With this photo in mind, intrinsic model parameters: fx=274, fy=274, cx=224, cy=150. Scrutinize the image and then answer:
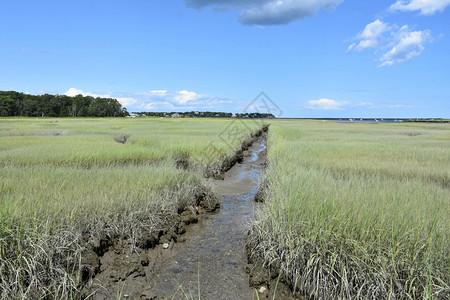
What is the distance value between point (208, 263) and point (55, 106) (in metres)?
97.7

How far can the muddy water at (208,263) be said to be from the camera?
4012mm

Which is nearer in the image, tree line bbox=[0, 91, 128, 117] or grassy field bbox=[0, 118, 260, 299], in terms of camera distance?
grassy field bbox=[0, 118, 260, 299]

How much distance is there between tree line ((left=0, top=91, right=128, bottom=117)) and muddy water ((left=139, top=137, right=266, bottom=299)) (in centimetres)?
8580

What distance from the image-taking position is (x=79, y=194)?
504cm

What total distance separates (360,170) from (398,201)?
4.43 m

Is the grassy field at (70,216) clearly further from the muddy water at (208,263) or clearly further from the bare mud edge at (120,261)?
the muddy water at (208,263)

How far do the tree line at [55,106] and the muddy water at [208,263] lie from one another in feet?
282

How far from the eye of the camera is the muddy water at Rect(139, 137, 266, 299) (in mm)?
4012

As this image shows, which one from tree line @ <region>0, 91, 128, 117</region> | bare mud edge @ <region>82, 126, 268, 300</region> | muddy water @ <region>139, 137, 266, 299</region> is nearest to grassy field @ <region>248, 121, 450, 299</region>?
muddy water @ <region>139, 137, 266, 299</region>

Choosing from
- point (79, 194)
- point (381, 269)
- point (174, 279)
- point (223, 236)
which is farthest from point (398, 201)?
→ point (79, 194)

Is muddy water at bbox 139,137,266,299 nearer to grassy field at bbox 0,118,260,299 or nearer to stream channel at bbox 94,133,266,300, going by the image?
stream channel at bbox 94,133,266,300

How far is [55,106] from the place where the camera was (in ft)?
281

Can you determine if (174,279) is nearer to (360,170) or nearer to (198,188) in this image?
(198,188)

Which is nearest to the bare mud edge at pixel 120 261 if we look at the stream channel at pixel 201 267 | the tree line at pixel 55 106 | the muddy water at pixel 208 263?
the stream channel at pixel 201 267
